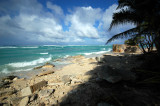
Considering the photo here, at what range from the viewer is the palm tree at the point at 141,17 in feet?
10.2

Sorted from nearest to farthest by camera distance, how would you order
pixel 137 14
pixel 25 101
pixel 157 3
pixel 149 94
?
1. pixel 149 94
2. pixel 25 101
3. pixel 157 3
4. pixel 137 14

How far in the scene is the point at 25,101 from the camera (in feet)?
7.20

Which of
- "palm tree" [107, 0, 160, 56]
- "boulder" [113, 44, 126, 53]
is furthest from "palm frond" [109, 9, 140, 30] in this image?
"boulder" [113, 44, 126, 53]

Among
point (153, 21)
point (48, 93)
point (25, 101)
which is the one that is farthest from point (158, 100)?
point (25, 101)

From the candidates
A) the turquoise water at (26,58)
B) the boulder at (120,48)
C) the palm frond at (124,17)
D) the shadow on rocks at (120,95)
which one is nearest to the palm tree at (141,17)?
the palm frond at (124,17)

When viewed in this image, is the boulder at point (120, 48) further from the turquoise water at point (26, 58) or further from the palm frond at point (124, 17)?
the palm frond at point (124, 17)

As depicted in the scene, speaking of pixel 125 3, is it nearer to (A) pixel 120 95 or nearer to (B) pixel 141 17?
(B) pixel 141 17

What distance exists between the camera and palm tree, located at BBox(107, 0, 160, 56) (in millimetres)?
3116

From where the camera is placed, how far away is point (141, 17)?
3.80 metres

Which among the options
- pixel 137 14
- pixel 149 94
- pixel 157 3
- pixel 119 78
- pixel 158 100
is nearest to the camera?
pixel 158 100

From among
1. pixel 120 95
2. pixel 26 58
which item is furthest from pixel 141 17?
pixel 26 58

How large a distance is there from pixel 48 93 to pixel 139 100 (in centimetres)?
279

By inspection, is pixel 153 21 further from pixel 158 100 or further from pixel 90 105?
pixel 90 105

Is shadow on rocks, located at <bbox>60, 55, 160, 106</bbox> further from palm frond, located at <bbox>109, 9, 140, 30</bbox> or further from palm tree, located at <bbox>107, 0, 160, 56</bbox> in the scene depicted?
palm frond, located at <bbox>109, 9, 140, 30</bbox>
